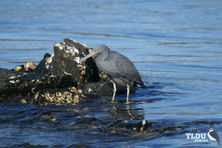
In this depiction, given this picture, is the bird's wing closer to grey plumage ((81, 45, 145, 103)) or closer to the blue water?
grey plumage ((81, 45, 145, 103))

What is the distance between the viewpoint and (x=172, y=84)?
957cm

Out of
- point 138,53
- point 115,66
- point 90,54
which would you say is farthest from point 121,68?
point 138,53

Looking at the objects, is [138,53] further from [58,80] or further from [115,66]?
[58,80]

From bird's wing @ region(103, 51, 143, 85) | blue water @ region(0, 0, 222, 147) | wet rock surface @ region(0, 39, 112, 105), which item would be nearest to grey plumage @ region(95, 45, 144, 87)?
bird's wing @ region(103, 51, 143, 85)

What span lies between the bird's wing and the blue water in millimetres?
463

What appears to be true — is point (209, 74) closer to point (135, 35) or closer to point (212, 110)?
point (212, 110)

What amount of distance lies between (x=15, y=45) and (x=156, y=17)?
7284mm

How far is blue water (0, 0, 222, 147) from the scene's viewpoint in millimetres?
6102

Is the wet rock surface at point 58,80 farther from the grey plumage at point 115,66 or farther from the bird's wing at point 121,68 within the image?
the bird's wing at point 121,68

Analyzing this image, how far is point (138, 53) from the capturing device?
12820 mm

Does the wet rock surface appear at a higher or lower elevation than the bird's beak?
lower

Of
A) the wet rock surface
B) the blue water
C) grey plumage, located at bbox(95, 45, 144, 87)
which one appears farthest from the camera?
grey plumage, located at bbox(95, 45, 144, 87)

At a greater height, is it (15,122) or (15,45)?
(15,45)

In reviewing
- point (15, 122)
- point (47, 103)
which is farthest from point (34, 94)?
point (15, 122)
